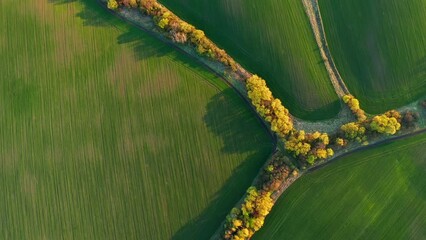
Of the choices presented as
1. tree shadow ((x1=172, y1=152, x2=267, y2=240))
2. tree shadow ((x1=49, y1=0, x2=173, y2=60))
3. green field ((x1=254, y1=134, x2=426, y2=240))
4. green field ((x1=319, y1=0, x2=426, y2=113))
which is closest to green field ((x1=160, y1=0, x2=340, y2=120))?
green field ((x1=319, y1=0, x2=426, y2=113))

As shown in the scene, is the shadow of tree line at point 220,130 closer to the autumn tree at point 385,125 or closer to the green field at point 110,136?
the green field at point 110,136

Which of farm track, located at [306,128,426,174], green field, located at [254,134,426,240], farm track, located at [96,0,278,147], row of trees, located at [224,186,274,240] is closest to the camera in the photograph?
row of trees, located at [224,186,274,240]

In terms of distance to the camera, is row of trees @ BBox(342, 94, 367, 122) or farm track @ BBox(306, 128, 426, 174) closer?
farm track @ BBox(306, 128, 426, 174)

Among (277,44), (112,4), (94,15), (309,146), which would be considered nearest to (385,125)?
Answer: (309,146)

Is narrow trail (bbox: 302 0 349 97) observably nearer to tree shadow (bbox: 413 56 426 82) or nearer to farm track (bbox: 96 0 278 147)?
tree shadow (bbox: 413 56 426 82)

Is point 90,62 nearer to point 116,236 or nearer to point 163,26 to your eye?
point 163,26

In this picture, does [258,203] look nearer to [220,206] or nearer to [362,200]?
[220,206]

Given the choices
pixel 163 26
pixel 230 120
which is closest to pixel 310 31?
pixel 230 120
